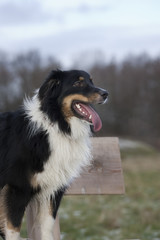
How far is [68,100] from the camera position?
3.86m

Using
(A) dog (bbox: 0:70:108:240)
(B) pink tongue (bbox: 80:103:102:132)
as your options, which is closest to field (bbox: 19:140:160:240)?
(A) dog (bbox: 0:70:108:240)

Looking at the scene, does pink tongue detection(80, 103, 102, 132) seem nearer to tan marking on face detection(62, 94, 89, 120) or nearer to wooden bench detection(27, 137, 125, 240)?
tan marking on face detection(62, 94, 89, 120)

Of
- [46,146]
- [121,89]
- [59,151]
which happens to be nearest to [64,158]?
[59,151]

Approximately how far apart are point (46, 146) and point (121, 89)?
32.2 metres

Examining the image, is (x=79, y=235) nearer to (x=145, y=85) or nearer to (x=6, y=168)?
(x=6, y=168)

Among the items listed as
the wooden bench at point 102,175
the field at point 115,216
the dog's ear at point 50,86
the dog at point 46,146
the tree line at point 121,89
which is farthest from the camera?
the tree line at point 121,89

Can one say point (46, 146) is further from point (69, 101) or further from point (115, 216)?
point (115, 216)

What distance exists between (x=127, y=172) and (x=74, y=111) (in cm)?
1198

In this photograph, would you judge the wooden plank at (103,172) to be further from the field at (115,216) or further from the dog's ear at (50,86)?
the field at (115,216)

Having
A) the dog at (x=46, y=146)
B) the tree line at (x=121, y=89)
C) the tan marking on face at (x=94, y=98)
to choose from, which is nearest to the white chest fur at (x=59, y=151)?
the dog at (x=46, y=146)

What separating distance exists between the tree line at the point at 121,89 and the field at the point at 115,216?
61.2 feet

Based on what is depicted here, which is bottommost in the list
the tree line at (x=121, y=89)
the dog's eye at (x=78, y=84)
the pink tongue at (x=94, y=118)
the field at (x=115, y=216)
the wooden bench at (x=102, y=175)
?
the tree line at (x=121, y=89)

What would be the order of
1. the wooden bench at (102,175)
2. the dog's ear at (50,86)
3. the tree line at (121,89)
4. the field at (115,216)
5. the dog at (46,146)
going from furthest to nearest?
the tree line at (121,89), the field at (115,216), the wooden bench at (102,175), the dog's ear at (50,86), the dog at (46,146)

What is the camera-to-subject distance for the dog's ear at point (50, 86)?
12.8 ft
